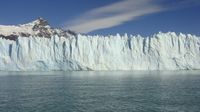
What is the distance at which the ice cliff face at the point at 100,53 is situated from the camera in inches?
4107

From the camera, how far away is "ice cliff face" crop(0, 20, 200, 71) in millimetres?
104312

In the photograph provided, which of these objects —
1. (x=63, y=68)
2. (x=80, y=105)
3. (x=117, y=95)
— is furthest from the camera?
(x=63, y=68)

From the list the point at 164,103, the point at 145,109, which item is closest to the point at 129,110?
the point at 145,109

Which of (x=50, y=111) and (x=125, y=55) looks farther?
(x=125, y=55)

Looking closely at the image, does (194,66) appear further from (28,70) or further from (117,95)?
(117,95)

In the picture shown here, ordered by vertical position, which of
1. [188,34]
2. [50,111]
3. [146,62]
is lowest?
[50,111]

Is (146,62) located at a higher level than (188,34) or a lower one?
lower

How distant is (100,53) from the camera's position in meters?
106

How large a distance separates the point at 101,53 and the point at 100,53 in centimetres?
27

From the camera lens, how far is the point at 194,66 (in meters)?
108

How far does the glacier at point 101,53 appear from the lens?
104312mm

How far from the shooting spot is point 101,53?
10556cm

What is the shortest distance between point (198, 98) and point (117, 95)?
310 inches

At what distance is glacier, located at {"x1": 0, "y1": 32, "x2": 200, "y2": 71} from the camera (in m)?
104
